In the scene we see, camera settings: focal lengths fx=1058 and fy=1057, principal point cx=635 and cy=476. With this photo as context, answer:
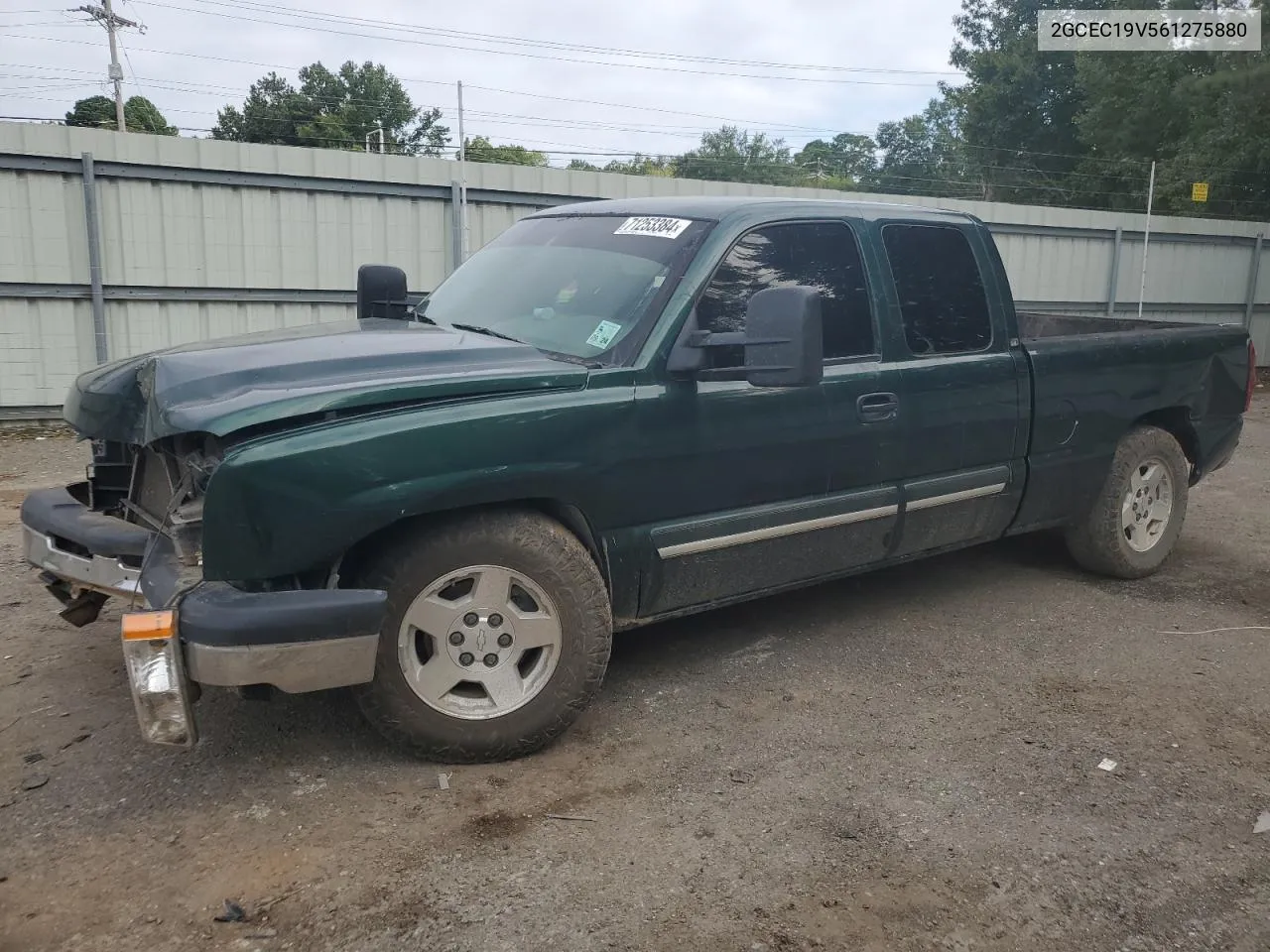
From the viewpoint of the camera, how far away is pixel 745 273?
3.89 m

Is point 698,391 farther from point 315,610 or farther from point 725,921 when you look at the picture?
point 725,921

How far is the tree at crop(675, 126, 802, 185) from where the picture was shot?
65875 millimetres

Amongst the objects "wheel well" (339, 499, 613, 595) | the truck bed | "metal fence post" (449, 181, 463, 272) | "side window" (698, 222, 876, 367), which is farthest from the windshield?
"metal fence post" (449, 181, 463, 272)

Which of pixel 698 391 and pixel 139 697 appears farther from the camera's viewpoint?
pixel 698 391

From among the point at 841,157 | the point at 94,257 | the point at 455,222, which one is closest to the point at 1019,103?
the point at 455,222

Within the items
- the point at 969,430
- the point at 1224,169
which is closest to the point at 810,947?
the point at 969,430

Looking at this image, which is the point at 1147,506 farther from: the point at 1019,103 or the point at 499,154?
the point at 499,154

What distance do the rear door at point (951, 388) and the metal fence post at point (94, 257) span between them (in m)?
7.73

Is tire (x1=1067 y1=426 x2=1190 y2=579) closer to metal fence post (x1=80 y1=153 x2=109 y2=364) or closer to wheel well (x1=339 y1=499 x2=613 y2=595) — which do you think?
wheel well (x1=339 y1=499 x2=613 y2=595)

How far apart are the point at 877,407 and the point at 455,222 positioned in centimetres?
767

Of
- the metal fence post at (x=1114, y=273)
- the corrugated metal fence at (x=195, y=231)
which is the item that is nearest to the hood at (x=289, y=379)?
the corrugated metal fence at (x=195, y=231)

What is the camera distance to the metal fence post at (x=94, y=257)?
30.6 ft

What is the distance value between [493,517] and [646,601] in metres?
0.72

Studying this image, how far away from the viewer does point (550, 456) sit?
10.9 ft
